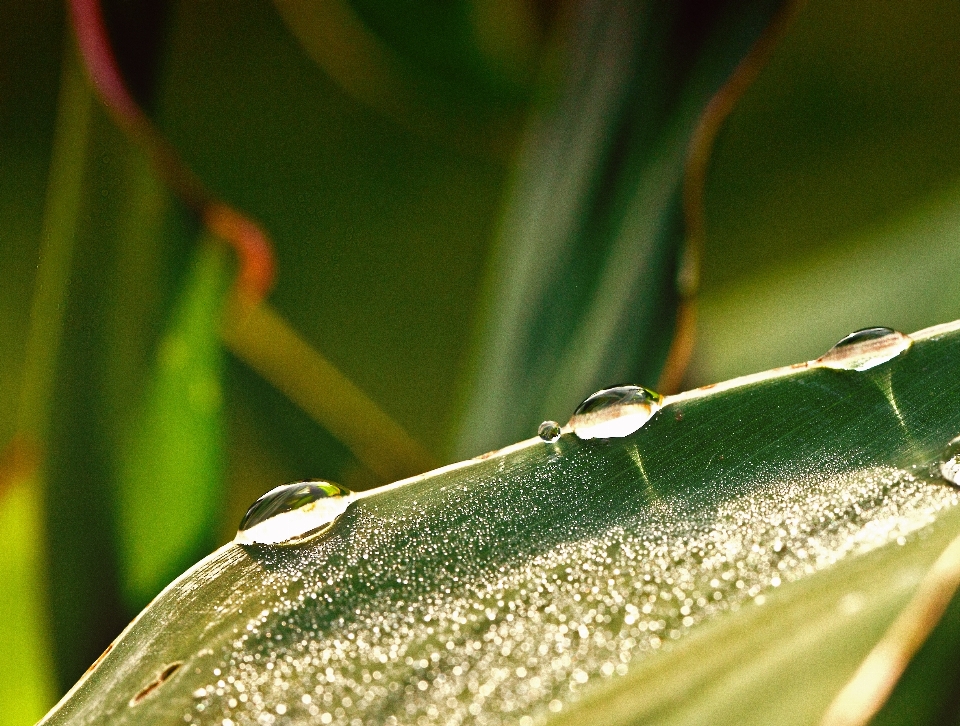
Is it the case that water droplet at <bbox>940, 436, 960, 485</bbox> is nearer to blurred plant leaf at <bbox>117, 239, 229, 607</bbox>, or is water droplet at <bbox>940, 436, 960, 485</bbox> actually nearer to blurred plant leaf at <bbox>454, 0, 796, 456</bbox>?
blurred plant leaf at <bbox>454, 0, 796, 456</bbox>

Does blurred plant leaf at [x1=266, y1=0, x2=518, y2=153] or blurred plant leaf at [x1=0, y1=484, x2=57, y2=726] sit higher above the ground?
blurred plant leaf at [x1=266, y1=0, x2=518, y2=153]

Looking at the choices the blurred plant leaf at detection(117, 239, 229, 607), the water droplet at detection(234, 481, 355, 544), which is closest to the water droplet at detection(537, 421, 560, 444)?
the water droplet at detection(234, 481, 355, 544)

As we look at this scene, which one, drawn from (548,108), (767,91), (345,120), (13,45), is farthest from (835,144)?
(13,45)

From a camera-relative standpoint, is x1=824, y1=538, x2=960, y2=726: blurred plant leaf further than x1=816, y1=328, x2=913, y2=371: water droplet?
No

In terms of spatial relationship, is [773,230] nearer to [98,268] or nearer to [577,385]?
[577,385]

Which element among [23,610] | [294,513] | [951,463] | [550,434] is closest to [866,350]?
[951,463]

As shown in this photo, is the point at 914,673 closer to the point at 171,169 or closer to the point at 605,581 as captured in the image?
the point at 605,581

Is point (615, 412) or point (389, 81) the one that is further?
point (389, 81)
